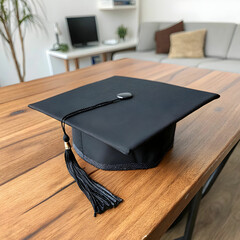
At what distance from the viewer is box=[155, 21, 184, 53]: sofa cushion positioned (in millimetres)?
2777

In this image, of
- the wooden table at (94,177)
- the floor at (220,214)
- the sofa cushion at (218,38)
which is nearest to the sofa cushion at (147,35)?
the sofa cushion at (218,38)

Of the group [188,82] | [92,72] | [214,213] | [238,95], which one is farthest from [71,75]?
[214,213]

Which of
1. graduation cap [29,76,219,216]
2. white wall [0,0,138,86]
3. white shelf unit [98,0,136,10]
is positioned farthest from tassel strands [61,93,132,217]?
white shelf unit [98,0,136,10]

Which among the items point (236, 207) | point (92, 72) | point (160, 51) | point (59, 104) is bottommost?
point (236, 207)

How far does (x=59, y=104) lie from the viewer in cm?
56

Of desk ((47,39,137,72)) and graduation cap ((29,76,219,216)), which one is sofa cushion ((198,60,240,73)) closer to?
desk ((47,39,137,72))

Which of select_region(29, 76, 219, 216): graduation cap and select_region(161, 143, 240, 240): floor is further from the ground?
select_region(29, 76, 219, 216): graduation cap

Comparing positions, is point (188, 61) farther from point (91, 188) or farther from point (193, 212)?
point (91, 188)

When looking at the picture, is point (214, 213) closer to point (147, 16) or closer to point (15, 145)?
point (15, 145)

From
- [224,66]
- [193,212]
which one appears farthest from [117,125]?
[224,66]

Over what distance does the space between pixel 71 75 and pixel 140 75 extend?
41 centimetres

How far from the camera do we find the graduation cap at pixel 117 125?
403 millimetres

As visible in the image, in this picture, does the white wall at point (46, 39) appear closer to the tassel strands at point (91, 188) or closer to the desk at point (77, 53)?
the desk at point (77, 53)

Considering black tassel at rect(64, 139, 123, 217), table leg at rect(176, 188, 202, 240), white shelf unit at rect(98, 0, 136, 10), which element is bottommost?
table leg at rect(176, 188, 202, 240)
